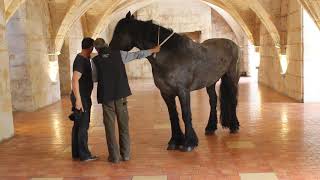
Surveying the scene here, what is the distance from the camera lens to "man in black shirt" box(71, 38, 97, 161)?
4.89 metres

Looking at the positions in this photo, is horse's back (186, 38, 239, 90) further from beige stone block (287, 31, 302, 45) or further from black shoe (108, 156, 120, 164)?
beige stone block (287, 31, 302, 45)

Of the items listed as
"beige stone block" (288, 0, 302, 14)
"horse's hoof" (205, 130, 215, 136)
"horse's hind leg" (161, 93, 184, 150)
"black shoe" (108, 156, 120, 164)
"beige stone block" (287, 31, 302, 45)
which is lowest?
"black shoe" (108, 156, 120, 164)

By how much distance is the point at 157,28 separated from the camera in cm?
534

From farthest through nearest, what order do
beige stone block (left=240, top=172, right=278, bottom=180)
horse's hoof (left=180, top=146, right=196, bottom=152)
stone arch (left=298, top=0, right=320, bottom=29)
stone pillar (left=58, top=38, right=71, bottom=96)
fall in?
stone pillar (left=58, top=38, right=71, bottom=96) < stone arch (left=298, top=0, right=320, bottom=29) < horse's hoof (left=180, top=146, right=196, bottom=152) < beige stone block (left=240, top=172, right=278, bottom=180)

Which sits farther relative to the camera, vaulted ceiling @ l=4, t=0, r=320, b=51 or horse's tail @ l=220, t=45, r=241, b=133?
vaulted ceiling @ l=4, t=0, r=320, b=51

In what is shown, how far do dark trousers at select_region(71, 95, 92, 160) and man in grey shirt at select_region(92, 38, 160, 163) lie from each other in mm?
289

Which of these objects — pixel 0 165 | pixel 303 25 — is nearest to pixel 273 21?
pixel 303 25

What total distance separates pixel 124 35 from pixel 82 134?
1309mm

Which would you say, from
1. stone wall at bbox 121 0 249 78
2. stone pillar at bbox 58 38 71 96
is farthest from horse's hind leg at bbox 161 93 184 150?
stone wall at bbox 121 0 249 78

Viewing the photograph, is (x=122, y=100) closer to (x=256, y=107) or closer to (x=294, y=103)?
(x=256, y=107)

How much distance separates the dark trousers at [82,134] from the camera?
5090 mm

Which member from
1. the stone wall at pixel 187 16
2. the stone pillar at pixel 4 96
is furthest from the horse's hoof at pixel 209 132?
the stone wall at pixel 187 16

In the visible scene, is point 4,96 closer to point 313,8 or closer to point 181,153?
point 181,153

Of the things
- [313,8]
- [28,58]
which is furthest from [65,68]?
[313,8]
